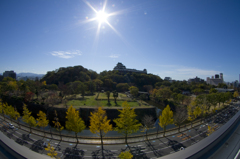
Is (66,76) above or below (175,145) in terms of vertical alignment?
above

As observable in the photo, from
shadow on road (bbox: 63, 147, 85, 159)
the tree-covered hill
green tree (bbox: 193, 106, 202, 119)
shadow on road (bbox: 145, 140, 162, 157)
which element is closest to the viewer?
shadow on road (bbox: 63, 147, 85, 159)

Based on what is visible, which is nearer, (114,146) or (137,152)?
(137,152)

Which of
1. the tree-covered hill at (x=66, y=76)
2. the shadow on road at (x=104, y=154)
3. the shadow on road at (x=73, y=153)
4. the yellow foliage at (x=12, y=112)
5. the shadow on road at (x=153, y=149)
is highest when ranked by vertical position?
the tree-covered hill at (x=66, y=76)

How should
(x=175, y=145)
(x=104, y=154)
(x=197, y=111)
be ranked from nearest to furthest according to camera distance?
(x=104, y=154) → (x=175, y=145) → (x=197, y=111)

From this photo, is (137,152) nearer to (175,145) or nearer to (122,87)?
(175,145)


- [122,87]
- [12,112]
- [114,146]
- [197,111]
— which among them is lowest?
[114,146]

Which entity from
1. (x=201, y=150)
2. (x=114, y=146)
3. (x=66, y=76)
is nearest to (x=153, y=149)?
(x=114, y=146)

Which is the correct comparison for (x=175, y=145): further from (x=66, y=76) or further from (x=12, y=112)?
(x=66, y=76)

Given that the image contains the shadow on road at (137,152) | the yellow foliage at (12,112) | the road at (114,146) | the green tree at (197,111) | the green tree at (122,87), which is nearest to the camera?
the shadow on road at (137,152)

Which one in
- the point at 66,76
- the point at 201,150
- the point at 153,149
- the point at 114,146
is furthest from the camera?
the point at 66,76

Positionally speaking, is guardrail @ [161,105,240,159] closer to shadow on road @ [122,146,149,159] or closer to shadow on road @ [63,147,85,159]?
shadow on road @ [122,146,149,159]

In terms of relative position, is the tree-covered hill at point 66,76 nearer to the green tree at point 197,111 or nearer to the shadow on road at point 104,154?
the shadow on road at point 104,154

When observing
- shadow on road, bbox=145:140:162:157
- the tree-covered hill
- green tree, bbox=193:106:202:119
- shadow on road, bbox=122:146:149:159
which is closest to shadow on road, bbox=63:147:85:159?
shadow on road, bbox=122:146:149:159

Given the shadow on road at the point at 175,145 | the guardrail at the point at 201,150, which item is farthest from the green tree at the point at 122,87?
the guardrail at the point at 201,150
